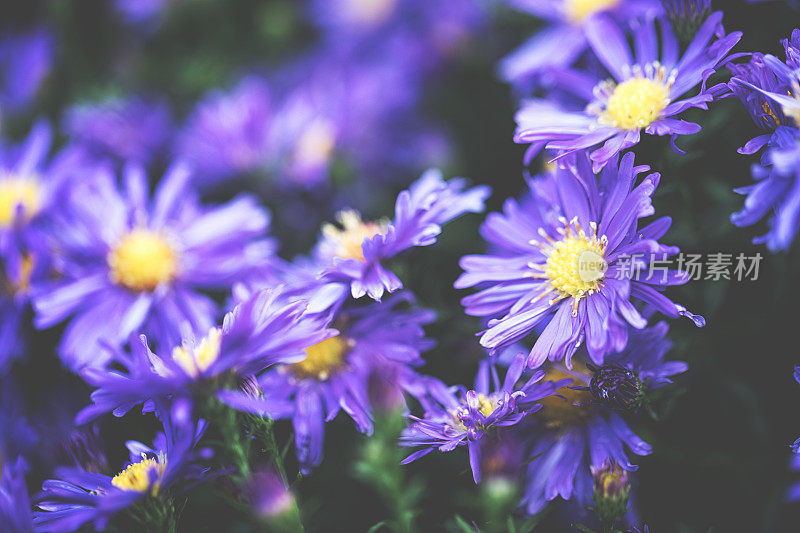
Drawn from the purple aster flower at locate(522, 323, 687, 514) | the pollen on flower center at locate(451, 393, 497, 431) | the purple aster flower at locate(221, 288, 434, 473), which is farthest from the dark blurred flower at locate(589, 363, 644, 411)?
the purple aster flower at locate(221, 288, 434, 473)

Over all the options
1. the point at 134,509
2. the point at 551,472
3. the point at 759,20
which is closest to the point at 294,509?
the point at 134,509

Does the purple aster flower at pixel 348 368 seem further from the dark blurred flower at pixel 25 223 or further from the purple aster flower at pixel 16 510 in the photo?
the dark blurred flower at pixel 25 223

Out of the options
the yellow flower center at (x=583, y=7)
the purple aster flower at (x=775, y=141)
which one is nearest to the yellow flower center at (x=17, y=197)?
the yellow flower center at (x=583, y=7)

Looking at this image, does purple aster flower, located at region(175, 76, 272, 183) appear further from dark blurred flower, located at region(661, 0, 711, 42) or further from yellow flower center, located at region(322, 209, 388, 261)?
dark blurred flower, located at region(661, 0, 711, 42)

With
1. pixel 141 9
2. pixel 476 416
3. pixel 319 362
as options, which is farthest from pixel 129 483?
pixel 141 9

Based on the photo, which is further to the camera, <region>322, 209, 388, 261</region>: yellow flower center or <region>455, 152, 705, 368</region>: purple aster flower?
<region>322, 209, 388, 261</region>: yellow flower center

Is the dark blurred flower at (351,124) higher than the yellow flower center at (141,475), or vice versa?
the dark blurred flower at (351,124)

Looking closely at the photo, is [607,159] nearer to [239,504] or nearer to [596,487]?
[596,487]
